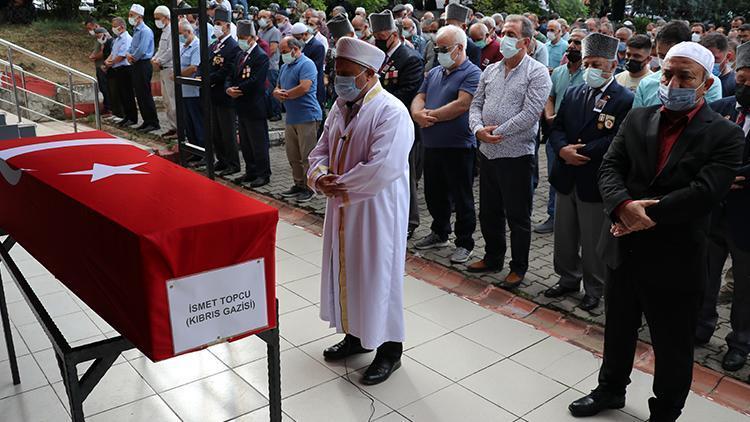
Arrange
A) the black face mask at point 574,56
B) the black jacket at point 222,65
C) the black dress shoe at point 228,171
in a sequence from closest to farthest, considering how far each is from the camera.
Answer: the black face mask at point 574,56 → the black jacket at point 222,65 → the black dress shoe at point 228,171

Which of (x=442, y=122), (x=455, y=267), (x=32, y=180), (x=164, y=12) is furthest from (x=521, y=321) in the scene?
(x=164, y=12)

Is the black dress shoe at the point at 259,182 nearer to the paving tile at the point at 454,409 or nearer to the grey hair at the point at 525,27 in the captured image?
the grey hair at the point at 525,27

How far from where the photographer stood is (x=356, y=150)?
3580mm

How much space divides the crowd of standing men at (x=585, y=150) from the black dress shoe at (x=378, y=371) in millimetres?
272

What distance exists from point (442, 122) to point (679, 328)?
2.74 metres

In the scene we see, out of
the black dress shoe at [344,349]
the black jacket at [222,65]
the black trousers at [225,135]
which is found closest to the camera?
the black dress shoe at [344,349]

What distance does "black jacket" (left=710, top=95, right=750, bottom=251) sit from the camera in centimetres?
386

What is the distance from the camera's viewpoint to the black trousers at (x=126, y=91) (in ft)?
33.9

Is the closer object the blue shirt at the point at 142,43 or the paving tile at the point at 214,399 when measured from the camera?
the paving tile at the point at 214,399

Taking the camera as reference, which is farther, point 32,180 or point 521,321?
point 521,321

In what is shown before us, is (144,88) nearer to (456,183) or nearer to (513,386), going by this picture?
(456,183)

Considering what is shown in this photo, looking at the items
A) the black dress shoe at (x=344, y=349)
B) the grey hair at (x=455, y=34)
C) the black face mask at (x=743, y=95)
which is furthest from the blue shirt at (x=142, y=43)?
the black face mask at (x=743, y=95)

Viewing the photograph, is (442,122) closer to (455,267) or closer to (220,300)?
(455,267)

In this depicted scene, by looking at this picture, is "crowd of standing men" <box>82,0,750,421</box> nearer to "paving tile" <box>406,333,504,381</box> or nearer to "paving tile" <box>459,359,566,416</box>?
"paving tile" <box>459,359,566,416</box>
